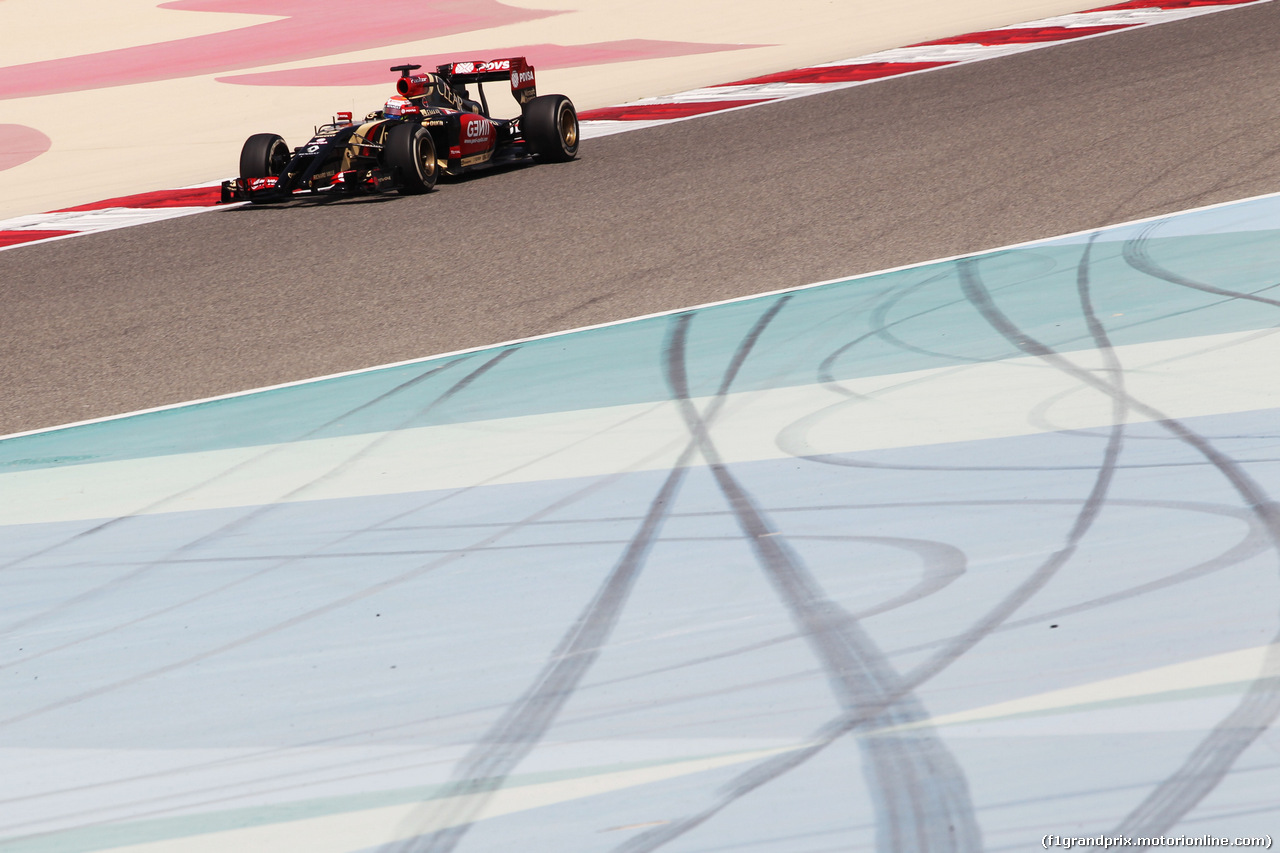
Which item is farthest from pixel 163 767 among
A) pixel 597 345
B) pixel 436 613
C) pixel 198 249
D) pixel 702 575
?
pixel 198 249

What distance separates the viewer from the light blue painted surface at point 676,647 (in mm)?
2443

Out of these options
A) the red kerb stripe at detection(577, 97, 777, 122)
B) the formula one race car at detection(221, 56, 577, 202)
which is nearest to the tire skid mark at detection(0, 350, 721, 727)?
the formula one race car at detection(221, 56, 577, 202)

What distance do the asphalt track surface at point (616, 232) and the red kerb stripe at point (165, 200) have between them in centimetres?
91

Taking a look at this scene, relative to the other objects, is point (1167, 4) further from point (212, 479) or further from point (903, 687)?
point (903, 687)

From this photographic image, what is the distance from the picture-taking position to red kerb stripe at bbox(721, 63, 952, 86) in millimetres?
13531

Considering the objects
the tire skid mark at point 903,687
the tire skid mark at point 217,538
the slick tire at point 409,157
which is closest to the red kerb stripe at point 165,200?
the slick tire at point 409,157

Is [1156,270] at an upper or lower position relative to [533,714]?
upper

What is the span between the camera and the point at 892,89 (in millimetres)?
12391

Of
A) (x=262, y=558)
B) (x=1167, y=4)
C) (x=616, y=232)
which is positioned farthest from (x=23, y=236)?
(x=1167, y=4)

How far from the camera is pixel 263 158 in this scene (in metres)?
10.1

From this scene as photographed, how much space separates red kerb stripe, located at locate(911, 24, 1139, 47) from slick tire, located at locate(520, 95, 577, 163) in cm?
601

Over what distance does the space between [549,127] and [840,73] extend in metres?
4.54

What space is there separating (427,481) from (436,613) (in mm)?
1076

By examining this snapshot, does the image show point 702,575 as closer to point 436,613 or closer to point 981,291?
point 436,613
